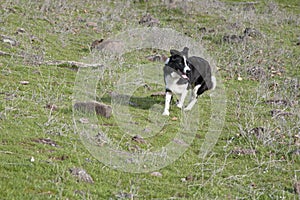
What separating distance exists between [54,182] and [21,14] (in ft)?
53.9

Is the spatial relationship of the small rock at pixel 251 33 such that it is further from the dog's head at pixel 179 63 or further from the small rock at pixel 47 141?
the small rock at pixel 47 141

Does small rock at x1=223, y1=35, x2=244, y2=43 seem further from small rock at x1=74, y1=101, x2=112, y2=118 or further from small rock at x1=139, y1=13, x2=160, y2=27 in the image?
small rock at x1=74, y1=101, x2=112, y2=118

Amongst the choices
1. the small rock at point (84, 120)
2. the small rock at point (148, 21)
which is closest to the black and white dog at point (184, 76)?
the small rock at point (84, 120)

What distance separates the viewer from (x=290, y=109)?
1303 cm

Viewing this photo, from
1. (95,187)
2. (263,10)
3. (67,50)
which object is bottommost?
(263,10)

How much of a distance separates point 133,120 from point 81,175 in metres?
3.92

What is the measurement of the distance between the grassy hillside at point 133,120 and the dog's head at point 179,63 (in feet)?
3.75

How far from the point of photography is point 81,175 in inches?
271

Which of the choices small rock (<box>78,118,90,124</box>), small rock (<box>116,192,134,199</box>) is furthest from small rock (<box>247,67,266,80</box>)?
small rock (<box>116,192,134,199</box>)

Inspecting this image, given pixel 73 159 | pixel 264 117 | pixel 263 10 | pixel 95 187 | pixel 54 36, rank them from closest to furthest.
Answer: pixel 95 187, pixel 73 159, pixel 264 117, pixel 54 36, pixel 263 10

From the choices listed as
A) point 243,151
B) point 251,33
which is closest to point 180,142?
point 243,151

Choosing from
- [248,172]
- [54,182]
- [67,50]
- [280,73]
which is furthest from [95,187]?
[280,73]

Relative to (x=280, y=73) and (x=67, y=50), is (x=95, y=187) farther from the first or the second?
(x=280, y=73)

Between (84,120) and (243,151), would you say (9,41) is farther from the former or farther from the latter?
(243,151)
